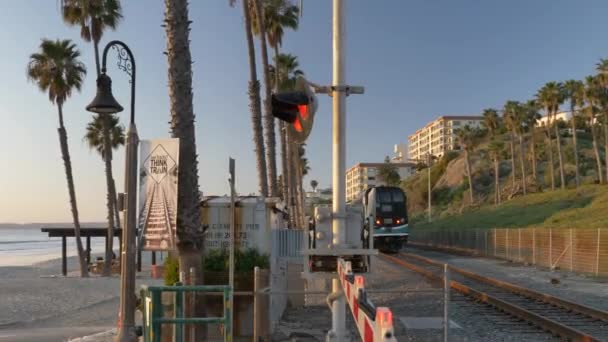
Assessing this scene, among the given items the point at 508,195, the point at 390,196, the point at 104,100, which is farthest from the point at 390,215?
the point at 508,195

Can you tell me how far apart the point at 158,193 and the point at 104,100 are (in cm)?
167

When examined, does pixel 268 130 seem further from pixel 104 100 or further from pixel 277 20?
pixel 104 100

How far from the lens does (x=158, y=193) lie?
8742 mm

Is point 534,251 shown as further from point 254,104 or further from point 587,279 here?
point 254,104

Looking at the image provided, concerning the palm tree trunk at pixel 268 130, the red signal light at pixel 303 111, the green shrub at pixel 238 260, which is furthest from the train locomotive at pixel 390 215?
the red signal light at pixel 303 111

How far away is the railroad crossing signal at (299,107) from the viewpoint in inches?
268

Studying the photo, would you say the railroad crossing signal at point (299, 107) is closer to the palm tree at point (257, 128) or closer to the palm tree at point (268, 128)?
the palm tree at point (257, 128)

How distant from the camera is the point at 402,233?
41344 millimetres

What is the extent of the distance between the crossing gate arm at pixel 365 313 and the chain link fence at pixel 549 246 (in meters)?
23.1


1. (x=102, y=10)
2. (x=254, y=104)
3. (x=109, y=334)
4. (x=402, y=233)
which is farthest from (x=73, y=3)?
(x=109, y=334)

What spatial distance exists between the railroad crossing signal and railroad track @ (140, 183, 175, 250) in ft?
7.85

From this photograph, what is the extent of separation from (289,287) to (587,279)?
561 inches

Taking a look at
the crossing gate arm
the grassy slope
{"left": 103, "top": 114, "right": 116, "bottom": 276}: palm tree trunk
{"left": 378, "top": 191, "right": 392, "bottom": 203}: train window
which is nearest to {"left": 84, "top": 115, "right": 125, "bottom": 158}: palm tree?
{"left": 103, "top": 114, "right": 116, "bottom": 276}: palm tree trunk

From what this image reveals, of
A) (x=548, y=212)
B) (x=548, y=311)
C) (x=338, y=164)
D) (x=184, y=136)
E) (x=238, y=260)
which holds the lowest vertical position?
(x=548, y=311)
